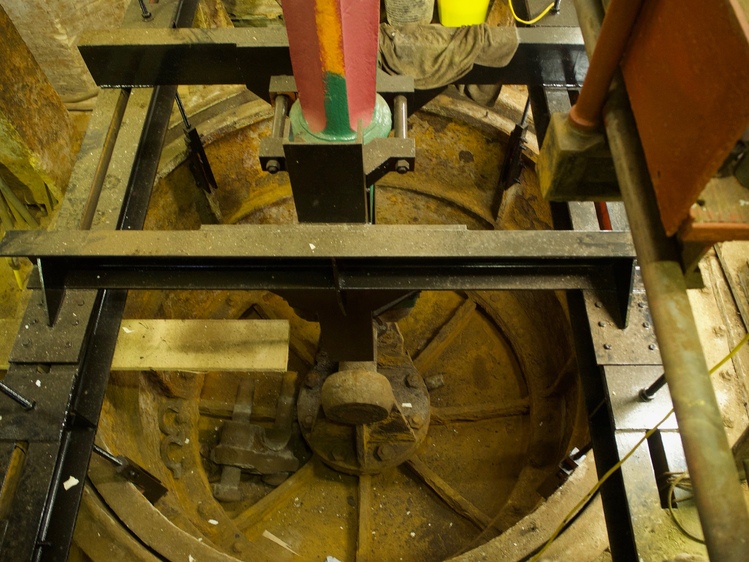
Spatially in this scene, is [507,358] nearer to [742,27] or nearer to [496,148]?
[496,148]

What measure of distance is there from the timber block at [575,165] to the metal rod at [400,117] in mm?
859

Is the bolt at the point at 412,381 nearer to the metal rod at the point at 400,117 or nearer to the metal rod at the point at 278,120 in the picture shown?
the metal rod at the point at 400,117

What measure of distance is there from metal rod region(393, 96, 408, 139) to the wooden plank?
102cm

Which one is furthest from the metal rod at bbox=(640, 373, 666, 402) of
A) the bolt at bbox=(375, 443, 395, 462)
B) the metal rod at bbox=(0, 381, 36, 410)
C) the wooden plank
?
the metal rod at bbox=(0, 381, 36, 410)

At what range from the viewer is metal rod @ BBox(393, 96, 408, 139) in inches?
100

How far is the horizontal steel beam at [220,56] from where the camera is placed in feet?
9.52

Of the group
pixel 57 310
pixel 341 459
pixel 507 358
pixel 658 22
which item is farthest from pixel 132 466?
pixel 507 358

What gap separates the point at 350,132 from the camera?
2305 millimetres

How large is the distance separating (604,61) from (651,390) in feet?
4.49

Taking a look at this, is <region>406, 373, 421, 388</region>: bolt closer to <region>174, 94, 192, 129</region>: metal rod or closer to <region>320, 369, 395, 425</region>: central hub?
<region>320, 369, 395, 425</region>: central hub

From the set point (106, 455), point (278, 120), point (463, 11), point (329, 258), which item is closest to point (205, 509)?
point (106, 455)

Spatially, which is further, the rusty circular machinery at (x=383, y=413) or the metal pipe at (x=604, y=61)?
the rusty circular machinery at (x=383, y=413)

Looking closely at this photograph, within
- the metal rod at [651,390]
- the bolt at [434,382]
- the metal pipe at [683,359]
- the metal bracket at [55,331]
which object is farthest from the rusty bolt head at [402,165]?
the bolt at [434,382]

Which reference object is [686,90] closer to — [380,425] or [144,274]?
[144,274]
